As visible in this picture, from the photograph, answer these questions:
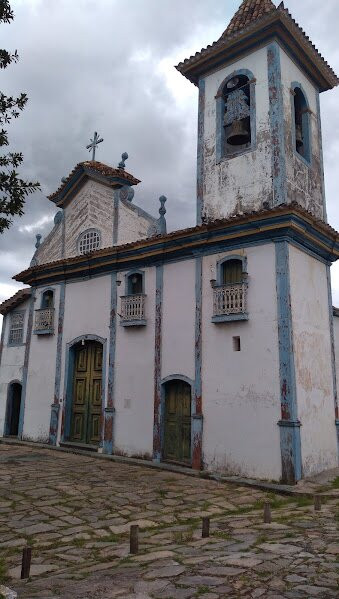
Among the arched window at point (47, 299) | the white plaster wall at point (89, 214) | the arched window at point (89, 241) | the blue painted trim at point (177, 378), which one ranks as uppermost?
the white plaster wall at point (89, 214)

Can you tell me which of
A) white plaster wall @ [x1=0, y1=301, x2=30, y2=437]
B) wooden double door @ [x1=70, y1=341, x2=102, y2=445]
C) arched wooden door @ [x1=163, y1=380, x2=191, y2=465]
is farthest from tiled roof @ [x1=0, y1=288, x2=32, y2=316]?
arched wooden door @ [x1=163, y1=380, x2=191, y2=465]

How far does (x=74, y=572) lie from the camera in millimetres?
4711

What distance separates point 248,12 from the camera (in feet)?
41.5

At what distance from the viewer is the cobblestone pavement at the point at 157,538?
3.94 m

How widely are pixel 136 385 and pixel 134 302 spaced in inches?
84.1

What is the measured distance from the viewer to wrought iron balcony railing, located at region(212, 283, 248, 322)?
10.2m

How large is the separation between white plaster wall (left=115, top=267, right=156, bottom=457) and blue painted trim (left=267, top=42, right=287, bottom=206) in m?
3.79

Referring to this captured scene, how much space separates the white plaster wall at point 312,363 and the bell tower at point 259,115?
1.69 metres

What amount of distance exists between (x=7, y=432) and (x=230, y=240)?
10430 mm

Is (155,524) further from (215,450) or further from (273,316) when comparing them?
(273,316)

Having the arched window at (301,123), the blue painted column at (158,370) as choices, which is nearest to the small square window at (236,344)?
the blue painted column at (158,370)

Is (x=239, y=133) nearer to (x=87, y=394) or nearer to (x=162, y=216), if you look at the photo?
(x=162, y=216)

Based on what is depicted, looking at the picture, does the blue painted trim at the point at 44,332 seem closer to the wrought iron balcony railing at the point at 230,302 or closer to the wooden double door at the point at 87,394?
the wooden double door at the point at 87,394

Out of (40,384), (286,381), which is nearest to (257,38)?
(286,381)
